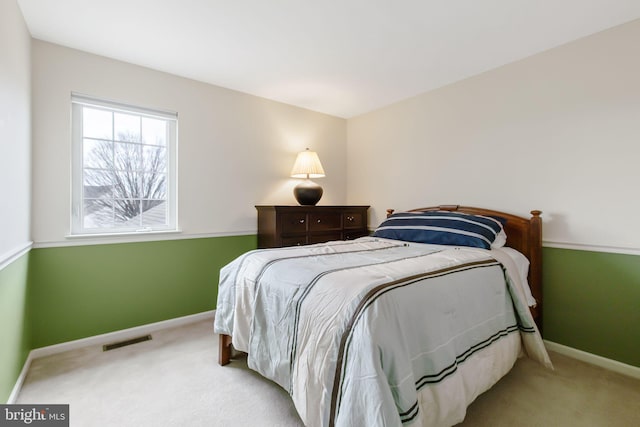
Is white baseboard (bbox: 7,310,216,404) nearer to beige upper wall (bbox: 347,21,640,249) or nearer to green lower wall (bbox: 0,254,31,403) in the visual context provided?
green lower wall (bbox: 0,254,31,403)

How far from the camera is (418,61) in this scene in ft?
8.02

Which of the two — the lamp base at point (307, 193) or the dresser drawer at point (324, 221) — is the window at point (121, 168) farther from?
the dresser drawer at point (324, 221)

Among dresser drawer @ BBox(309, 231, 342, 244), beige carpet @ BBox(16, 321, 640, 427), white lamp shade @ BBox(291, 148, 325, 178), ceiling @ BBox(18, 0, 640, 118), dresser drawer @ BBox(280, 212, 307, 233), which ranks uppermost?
ceiling @ BBox(18, 0, 640, 118)

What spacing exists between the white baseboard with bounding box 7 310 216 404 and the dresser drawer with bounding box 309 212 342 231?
4.34ft

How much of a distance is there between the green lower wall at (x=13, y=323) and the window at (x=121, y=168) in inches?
22.3

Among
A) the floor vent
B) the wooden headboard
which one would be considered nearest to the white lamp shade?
the wooden headboard

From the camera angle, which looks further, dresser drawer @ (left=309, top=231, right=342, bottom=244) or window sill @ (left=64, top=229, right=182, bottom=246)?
dresser drawer @ (left=309, top=231, right=342, bottom=244)

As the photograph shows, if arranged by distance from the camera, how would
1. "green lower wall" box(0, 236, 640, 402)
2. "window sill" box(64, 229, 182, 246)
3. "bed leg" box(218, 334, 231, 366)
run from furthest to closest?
1. "window sill" box(64, 229, 182, 246)
2. "bed leg" box(218, 334, 231, 366)
3. "green lower wall" box(0, 236, 640, 402)

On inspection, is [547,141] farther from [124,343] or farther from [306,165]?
[124,343]

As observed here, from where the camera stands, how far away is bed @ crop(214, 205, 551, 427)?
43.3 inches

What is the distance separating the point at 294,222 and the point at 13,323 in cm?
201

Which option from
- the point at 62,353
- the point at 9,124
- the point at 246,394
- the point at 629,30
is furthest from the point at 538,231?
the point at 62,353

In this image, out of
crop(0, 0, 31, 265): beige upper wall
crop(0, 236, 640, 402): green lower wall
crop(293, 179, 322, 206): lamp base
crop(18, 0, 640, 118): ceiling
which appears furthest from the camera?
crop(293, 179, 322, 206): lamp base

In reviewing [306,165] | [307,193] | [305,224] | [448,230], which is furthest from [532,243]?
[306,165]
